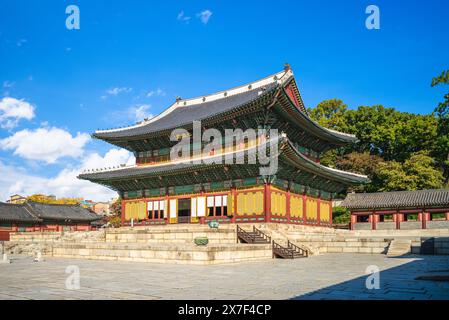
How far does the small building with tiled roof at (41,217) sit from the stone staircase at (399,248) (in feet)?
145

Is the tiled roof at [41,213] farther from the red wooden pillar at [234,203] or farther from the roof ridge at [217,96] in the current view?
the red wooden pillar at [234,203]

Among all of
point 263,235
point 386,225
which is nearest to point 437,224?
point 386,225

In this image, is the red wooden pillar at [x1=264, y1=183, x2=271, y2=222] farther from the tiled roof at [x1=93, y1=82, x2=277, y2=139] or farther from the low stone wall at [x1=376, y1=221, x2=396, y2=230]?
the low stone wall at [x1=376, y1=221, x2=396, y2=230]

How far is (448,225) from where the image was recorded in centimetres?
3781

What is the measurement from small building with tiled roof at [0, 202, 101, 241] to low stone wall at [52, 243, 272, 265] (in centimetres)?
3126

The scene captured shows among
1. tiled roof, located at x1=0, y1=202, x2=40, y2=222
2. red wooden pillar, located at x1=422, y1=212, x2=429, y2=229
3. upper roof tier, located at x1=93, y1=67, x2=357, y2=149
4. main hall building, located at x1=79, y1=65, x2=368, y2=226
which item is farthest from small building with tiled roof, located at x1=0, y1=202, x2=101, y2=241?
red wooden pillar, located at x1=422, y1=212, x2=429, y2=229

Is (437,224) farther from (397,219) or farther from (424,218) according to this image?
(397,219)

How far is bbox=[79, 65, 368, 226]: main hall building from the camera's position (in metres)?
31.3

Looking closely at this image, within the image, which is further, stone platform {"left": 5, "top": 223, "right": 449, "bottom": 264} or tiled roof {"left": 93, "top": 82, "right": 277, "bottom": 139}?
tiled roof {"left": 93, "top": 82, "right": 277, "bottom": 139}

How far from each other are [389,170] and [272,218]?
25.5 meters

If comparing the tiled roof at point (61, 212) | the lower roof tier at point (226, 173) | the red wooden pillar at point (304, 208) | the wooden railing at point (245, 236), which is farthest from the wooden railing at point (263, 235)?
the tiled roof at point (61, 212)

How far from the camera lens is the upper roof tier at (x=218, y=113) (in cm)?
3512
